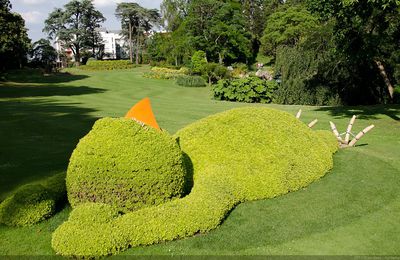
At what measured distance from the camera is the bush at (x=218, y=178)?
19.3 feet

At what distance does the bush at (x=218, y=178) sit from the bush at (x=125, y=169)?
33cm

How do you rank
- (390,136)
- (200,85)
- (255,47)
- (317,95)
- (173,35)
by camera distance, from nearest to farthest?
1. (390,136)
2. (317,95)
3. (200,85)
4. (173,35)
5. (255,47)

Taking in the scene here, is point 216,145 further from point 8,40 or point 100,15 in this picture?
point 100,15

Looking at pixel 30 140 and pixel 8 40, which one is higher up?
pixel 8 40

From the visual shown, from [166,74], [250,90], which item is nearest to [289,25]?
[166,74]

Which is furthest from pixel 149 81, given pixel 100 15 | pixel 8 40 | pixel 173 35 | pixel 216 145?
pixel 100 15

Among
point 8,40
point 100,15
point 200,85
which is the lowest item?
point 200,85

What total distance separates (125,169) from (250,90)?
24.0 m

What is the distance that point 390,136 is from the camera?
14430 millimetres

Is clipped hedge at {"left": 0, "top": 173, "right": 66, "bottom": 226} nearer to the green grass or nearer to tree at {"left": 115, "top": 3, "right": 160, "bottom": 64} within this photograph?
the green grass

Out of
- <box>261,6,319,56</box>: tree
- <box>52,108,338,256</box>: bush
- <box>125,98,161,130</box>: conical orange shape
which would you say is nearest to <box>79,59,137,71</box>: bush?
<box>261,6,319,56</box>: tree

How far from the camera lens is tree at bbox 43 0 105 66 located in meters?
82.7

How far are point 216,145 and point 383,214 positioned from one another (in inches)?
137

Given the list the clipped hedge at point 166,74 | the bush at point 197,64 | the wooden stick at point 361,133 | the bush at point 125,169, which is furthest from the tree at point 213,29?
the bush at point 125,169
